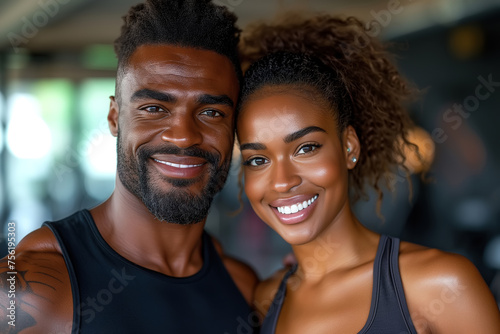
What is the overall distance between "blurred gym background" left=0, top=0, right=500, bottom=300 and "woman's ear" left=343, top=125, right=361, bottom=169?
2710 millimetres

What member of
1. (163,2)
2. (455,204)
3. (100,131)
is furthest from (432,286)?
(100,131)

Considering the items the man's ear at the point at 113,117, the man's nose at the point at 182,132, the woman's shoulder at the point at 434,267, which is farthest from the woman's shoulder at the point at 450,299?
the man's ear at the point at 113,117

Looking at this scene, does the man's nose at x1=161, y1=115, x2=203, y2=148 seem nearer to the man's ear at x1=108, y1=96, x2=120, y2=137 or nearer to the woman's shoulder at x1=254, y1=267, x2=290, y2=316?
the man's ear at x1=108, y1=96, x2=120, y2=137

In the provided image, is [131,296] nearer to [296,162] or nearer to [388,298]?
[296,162]

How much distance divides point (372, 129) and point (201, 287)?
101cm

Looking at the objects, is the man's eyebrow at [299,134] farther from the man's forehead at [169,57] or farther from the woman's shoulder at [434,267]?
the woman's shoulder at [434,267]

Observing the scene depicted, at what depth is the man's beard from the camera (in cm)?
200

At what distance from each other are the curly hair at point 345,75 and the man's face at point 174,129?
179mm

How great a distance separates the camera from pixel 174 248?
217 centimetres

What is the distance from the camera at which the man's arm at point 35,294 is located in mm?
1646

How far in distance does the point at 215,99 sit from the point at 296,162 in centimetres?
41

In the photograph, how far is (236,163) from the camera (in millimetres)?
4434

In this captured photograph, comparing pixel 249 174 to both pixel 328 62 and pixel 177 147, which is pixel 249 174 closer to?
pixel 177 147

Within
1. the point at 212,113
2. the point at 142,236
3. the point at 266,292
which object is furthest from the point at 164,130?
the point at 266,292
